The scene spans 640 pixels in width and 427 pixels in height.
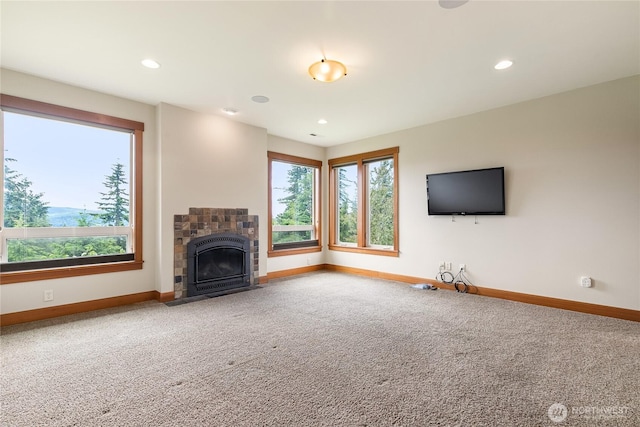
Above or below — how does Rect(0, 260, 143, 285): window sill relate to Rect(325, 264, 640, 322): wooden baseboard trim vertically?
above

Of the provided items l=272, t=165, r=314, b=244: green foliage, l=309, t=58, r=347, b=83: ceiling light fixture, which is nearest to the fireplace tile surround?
l=272, t=165, r=314, b=244: green foliage

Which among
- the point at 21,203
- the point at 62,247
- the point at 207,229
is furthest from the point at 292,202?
the point at 21,203

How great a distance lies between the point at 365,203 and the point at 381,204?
0.36 metres

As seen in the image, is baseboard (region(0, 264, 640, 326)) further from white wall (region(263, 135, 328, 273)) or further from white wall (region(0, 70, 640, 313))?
white wall (region(263, 135, 328, 273))

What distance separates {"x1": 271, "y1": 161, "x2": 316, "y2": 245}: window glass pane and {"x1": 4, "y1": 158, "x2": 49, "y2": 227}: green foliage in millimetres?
3329

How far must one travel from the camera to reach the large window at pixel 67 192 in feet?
11.2

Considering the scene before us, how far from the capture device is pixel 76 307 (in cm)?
373

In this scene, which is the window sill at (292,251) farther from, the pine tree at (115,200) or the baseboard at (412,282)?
the pine tree at (115,200)

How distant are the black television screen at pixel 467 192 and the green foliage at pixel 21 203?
5289 mm

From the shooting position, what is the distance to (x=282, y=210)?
20.2 feet

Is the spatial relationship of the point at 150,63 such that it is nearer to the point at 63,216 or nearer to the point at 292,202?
the point at 63,216

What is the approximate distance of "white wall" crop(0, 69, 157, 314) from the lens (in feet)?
11.1

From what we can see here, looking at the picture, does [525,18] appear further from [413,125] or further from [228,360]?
[228,360]

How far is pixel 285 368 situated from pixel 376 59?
9.68 ft
